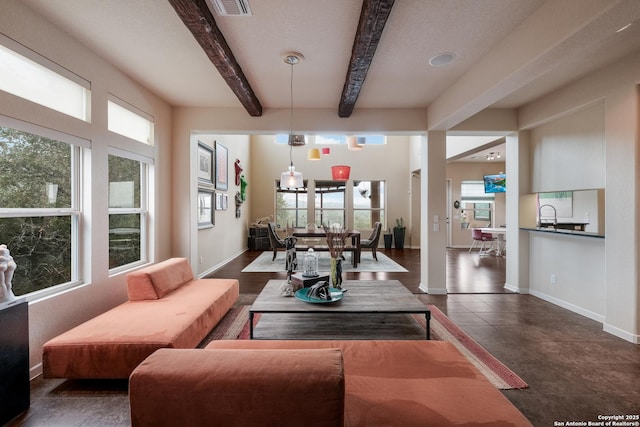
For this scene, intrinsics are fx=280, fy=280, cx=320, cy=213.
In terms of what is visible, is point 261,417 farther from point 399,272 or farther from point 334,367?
point 399,272

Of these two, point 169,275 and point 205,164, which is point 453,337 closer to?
point 169,275

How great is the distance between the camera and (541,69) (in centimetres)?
233

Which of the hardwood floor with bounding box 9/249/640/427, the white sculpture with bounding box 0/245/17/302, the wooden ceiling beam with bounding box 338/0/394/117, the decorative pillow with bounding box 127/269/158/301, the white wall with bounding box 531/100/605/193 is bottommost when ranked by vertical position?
the hardwood floor with bounding box 9/249/640/427

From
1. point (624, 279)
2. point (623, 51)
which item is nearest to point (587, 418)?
point (624, 279)

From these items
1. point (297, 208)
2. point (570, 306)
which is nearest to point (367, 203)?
point (297, 208)

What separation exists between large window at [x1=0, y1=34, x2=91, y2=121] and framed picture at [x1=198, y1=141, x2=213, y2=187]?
248 centimetres

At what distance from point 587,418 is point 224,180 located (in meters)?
6.45

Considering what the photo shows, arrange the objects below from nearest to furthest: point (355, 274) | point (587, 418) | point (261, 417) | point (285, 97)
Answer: point (261, 417) < point (587, 418) < point (285, 97) < point (355, 274)

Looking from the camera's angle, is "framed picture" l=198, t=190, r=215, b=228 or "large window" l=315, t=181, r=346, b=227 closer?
"framed picture" l=198, t=190, r=215, b=228

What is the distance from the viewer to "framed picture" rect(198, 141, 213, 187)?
518cm

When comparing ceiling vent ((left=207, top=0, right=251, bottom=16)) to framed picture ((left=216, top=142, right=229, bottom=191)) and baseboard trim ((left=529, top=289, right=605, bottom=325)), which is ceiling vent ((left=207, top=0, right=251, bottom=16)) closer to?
framed picture ((left=216, top=142, right=229, bottom=191))

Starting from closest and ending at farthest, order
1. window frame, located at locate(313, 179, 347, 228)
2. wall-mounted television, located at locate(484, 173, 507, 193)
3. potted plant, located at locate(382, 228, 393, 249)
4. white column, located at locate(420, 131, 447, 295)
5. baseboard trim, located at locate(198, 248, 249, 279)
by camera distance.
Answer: white column, located at locate(420, 131, 447, 295) → baseboard trim, located at locate(198, 248, 249, 279) → wall-mounted television, located at locate(484, 173, 507, 193) → potted plant, located at locate(382, 228, 393, 249) → window frame, located at locate(313, 179, 347, 228)

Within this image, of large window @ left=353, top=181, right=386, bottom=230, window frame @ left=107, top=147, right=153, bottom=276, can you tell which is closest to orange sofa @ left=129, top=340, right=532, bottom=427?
window frame @ left=107, top=147, right=153, bottom=276

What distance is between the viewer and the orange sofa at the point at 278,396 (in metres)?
0.92
